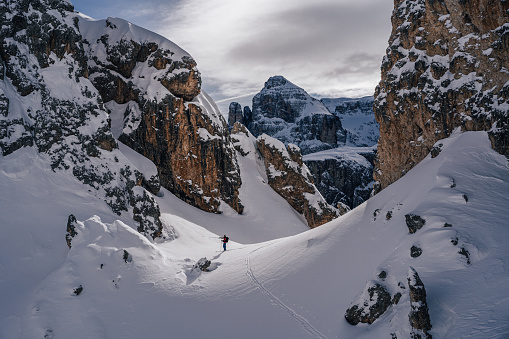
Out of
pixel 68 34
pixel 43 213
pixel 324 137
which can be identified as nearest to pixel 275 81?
pixel 324 137

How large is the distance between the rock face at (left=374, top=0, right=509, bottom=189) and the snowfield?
1651 millimetres

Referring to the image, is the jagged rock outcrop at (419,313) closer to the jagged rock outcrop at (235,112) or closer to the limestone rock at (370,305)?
the limestone rock at (370,305)

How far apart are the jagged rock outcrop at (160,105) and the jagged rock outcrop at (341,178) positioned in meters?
54.3

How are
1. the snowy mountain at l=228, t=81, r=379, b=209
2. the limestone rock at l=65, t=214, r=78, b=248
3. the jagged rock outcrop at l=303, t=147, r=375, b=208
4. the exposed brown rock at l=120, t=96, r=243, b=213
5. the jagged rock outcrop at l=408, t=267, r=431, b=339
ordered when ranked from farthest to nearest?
1. the snowy mountain at l=228, t=81, r=379, b=209
2. the jagged rock outcrop at l=303, t=147, r=375, b=208
3. the exposed brown rock at l=120, t=96, r=243, b=213
4. the limestone rock at l=65, t=214, r=78, b=248
5. the jagged rock outcrop at l=408, t=267, r=431, b=339

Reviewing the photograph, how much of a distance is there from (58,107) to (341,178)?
8714 cm

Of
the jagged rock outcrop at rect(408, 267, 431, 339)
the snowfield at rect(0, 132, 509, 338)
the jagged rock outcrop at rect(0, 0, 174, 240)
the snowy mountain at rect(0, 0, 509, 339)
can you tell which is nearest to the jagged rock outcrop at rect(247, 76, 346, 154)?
the snowy mountain at rect(0, 0, 509, 339)

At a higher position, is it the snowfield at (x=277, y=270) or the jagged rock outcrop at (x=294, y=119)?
the jagged rock outcrop at (x=294, y=119)

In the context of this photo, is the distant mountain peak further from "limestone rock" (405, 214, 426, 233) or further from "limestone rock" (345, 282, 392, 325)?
"limestone rock" (345, 282, 392, 325)

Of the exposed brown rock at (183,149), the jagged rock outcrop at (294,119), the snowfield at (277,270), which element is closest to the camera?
the snowfield at (277,270)

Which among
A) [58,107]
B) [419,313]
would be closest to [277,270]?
[419,313]

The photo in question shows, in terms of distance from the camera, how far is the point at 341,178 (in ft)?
337

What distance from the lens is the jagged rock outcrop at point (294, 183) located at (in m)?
60.4

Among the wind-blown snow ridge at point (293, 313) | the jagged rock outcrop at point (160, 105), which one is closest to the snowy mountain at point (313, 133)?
the jagged rock outcrop at point (160, 105)

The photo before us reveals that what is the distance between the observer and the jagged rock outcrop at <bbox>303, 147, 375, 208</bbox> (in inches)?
3905
